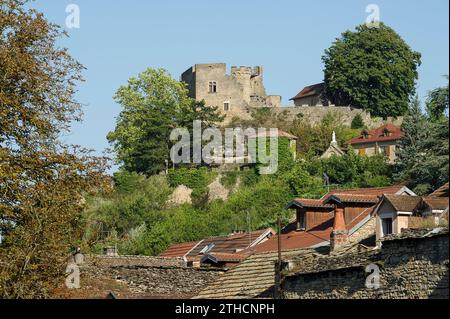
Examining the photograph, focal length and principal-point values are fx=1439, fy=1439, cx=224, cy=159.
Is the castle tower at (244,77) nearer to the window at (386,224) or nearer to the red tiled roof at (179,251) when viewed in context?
the red tiled roof at (179,251)

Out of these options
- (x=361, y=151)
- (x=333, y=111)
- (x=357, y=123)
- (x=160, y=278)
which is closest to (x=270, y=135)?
(x=361, y=151)

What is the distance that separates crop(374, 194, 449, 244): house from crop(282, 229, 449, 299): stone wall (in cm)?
217

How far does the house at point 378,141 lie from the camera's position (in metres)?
88.3

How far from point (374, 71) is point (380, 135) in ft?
31.7

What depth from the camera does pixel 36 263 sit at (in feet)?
95.2

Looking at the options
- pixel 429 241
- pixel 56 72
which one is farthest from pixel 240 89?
pixel 429 241

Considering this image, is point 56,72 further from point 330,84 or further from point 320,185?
point 330,84

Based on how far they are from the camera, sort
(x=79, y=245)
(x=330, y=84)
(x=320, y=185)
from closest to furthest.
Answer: (x=79, y=245), (x=320, y=185), (x=330, y=84)

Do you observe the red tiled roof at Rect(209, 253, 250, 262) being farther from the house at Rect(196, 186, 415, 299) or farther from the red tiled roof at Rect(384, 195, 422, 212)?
the red tiled roof at Rect(384, 195, 422, 212)

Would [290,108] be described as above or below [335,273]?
above

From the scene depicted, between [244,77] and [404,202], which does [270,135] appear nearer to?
[244,77]

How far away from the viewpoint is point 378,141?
89562 millimetres

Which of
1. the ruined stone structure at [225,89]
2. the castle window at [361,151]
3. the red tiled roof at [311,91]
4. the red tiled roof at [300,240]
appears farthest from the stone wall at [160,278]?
the red tiled roof at [311,91]

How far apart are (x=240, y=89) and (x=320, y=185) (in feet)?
→ 81.8
